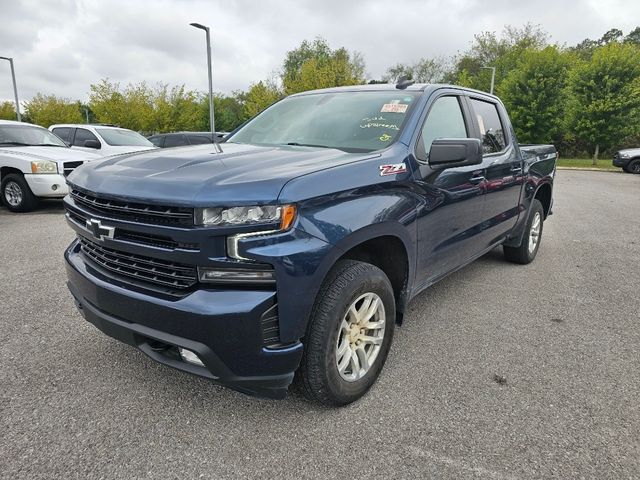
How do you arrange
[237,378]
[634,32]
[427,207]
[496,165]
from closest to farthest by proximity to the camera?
[237,378] < [427,207] < [496,165] < [634,32]

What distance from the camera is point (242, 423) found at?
7.82 ft

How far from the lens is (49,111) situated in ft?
125

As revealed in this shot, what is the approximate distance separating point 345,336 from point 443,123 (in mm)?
1818

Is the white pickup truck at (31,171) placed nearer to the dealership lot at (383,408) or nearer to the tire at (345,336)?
the dealership lot at (383,408)

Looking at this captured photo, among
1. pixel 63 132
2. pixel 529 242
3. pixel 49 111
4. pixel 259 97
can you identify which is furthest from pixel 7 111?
pixel 529 242

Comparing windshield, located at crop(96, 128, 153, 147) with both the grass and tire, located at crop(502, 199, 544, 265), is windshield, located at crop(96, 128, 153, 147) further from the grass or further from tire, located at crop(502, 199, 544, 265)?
the grass

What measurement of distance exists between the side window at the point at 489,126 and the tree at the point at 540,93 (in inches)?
933

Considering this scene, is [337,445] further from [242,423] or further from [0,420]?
[0,420]

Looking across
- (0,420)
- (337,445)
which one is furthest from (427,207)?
(0,420)

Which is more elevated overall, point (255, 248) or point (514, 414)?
point (255, 248)

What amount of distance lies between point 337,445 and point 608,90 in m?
26.7

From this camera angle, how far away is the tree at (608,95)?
22656 millimetres

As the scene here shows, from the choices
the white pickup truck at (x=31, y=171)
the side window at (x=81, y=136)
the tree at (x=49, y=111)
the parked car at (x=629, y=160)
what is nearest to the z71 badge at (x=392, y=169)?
the white pickup truck at (x=31, y=171)

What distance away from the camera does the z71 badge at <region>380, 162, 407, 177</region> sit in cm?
255
